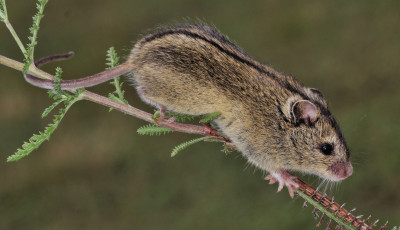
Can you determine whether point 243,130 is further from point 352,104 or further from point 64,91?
point 352,104

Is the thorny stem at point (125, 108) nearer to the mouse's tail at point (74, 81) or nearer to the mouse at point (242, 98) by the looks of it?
the mouse's tail at point (74, 81)

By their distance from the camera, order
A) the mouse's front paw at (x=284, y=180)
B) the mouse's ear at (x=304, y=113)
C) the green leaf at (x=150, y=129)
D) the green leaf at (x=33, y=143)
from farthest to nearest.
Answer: the mouse's ear at (x=304, y=113)
the mouse's front paw at (x=284, y=180)
the green leaf at (x=150, y=129)
the green leaf at (x=33, y=143)

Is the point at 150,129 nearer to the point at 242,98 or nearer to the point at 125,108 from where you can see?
the point at 125,108

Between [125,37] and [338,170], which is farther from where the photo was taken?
[125,37]

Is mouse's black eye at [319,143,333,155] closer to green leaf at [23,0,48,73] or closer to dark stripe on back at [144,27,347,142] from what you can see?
dark stripe on back at [144,27,347,142]

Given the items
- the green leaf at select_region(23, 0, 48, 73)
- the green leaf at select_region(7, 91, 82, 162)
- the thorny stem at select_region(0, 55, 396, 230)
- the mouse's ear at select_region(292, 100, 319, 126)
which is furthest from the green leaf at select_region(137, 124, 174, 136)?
the mouse's ear at select_region(292, 100, 319, 126)

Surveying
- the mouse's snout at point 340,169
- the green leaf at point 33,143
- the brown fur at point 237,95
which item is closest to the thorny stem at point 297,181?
the green leaf at point 33,143

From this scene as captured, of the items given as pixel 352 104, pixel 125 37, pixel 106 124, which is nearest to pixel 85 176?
pixel 106 124
